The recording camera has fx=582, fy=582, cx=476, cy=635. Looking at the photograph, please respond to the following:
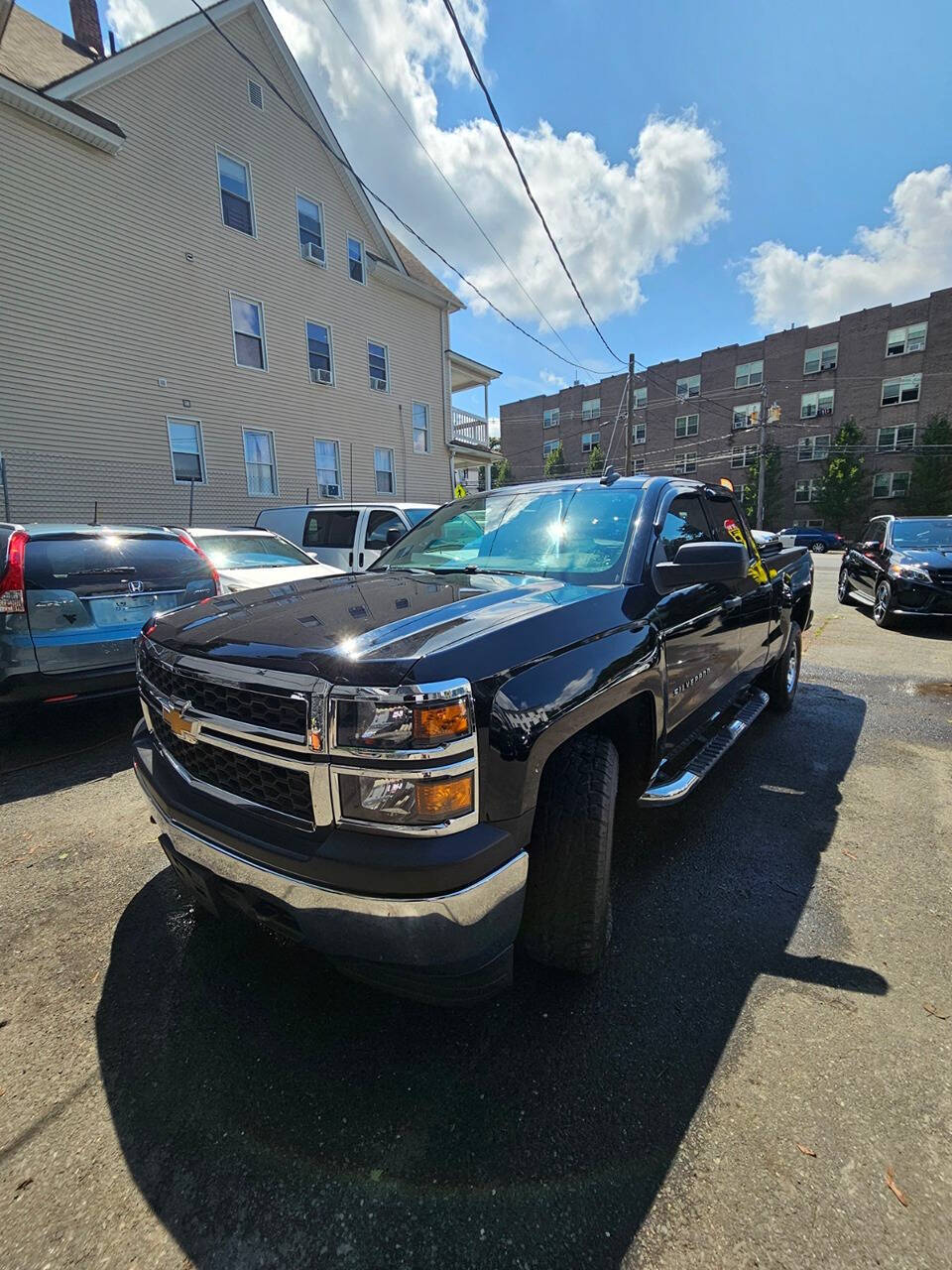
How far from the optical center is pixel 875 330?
34656 millimetres

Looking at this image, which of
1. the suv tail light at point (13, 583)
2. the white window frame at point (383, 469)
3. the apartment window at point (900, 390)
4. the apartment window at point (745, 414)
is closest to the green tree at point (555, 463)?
the apartment window at point (745, 414)

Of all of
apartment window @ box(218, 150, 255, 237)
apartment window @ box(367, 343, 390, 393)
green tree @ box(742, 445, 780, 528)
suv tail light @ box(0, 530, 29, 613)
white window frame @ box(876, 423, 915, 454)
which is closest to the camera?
suv tail light @ box(0, 530, 29, 613)

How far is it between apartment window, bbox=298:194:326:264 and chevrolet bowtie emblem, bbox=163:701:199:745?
15.8 meters

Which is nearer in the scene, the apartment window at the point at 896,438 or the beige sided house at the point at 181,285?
the beige sided house at the point at 181,285

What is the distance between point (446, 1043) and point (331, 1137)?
42cm

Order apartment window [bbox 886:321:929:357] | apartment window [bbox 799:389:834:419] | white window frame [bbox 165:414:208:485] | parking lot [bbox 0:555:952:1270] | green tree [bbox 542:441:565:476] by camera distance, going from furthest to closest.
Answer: green tree [bbox 542:441:565:476], apartment window [bbox 799:389:834:419], apartment window [bbox 886:321:929:357], white window frame [bbox 165:414:208:485], parking lot [bbox 0:555:952:1270]

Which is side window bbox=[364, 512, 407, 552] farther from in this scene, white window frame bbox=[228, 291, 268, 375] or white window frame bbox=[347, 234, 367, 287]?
white window frame bbox=[347, 234, 367, 287]

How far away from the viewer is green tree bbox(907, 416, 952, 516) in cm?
3244

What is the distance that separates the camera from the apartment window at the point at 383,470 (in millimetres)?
16672

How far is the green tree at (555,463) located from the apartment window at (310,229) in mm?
35459

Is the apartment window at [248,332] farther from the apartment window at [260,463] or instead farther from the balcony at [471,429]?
the balcony at [471,429]

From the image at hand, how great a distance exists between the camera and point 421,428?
59.0ft

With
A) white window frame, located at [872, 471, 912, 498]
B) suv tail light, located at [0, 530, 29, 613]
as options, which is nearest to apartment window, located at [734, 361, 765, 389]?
white window frame, located at [872, 471, 912, 498]

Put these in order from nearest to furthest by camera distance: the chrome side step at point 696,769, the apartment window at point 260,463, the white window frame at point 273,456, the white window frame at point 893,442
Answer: the chrome side step at point 696,769
the white window frame at point 273,456
the apartment window at point 260,463
the white window frame at point 893,442
